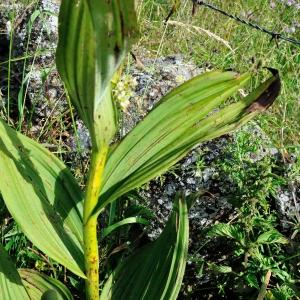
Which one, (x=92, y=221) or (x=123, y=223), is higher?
(x=123, y=223)

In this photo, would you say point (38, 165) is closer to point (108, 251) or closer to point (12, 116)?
point (108, 251)

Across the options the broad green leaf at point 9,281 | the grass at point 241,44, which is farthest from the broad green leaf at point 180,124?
the grass at point 241,44

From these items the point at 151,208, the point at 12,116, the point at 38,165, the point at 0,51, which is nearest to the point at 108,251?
the point at 151,208

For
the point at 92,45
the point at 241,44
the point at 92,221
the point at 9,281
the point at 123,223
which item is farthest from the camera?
the point at 241,44

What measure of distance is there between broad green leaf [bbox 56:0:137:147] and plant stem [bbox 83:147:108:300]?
0.48ft

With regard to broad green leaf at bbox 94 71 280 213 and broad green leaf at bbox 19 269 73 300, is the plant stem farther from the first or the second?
broad green leaf at bbox 19 269 73 300

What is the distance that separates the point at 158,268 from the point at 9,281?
39 centimetres

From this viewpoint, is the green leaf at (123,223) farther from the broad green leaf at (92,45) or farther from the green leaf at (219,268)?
the broad green leaf at (92,45)

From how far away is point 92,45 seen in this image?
3.58ft

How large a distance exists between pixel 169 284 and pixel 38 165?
455 millimetres

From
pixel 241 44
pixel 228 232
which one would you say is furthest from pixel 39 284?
pixel 241 44

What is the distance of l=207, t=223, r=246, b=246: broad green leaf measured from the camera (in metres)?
1.77

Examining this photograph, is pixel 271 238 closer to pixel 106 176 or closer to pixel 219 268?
pixel 219 268

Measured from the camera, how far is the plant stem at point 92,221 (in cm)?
136
